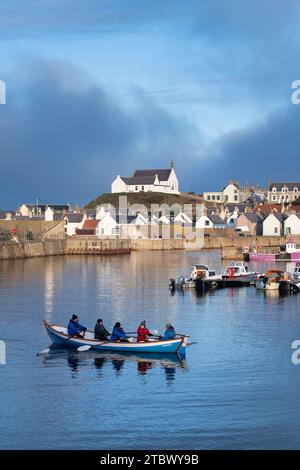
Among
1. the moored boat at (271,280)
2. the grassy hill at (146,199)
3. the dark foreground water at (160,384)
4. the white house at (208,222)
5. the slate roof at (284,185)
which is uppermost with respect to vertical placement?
the slate roof at (284,185)

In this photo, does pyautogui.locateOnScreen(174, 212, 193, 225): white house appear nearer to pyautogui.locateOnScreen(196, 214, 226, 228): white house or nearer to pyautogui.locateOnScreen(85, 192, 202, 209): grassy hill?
pyautogui.locateOnScreen(196, 214, 226, 228): white house

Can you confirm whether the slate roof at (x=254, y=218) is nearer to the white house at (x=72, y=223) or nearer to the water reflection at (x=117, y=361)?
the white house at (x=72, y=223)

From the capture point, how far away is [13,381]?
29688mm

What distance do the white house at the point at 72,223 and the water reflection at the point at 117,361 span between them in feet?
309

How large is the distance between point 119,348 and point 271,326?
11.0 m

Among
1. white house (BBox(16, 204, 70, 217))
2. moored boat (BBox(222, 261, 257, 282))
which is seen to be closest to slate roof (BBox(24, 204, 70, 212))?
white house (BBox(16, 204, 70, 217))

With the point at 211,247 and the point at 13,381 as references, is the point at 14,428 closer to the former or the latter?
the point at 13,381

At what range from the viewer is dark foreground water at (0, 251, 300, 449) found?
23500 mm

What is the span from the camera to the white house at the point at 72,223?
129 meters

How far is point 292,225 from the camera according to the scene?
415 feet

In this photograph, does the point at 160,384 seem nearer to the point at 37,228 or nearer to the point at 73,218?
the point at 37,228

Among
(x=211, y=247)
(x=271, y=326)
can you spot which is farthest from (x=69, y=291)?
(x=211, y=247)

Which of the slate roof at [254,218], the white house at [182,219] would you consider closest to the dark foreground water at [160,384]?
the slate roof at [254,218]

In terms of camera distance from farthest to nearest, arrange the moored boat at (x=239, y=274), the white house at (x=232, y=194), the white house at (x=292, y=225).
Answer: the white house at (x=232, y=194) → the white house at (x=292, y=225) → the moored boat at (x=239, y=274)
